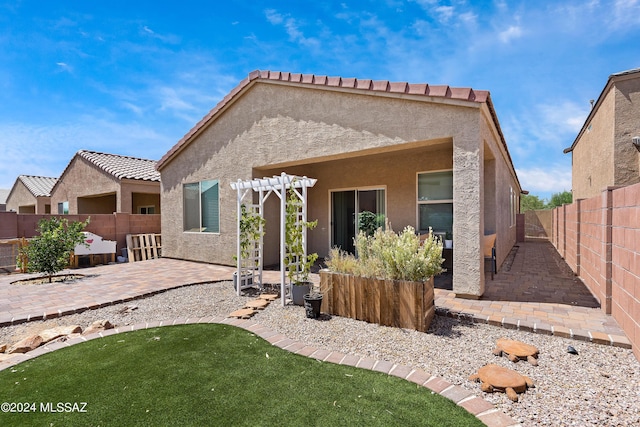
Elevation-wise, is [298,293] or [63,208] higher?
[63,208]

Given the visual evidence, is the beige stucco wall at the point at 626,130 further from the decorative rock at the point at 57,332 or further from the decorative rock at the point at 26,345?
the decorative rock at the point at 26,345

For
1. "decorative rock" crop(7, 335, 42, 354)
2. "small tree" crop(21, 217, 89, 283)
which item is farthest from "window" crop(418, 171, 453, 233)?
"small tree" crop(21, 217, 89, 283)

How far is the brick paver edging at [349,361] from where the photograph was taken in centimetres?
270

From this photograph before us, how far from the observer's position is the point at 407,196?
973 cm

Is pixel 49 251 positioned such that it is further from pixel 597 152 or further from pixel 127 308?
pixel 597 152

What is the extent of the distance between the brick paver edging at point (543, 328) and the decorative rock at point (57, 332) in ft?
19.4

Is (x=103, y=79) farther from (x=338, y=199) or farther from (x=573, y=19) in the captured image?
(x=573, y=19)

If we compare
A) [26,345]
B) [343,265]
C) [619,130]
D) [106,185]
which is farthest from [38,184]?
[619,130]

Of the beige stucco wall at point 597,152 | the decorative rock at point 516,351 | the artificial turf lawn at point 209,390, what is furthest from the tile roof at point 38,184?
the beige stucco wall at point 597,152

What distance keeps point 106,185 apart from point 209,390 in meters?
16.6

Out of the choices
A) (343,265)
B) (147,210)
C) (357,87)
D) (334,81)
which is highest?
(334,81)

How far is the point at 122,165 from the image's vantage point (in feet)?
56.2

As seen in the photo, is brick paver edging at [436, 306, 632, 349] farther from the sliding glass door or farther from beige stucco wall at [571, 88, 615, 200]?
beige stucco wall at [571, 88, 615, 200]

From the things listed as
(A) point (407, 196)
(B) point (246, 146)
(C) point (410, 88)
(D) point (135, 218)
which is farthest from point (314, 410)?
(D) point (135, 218)
